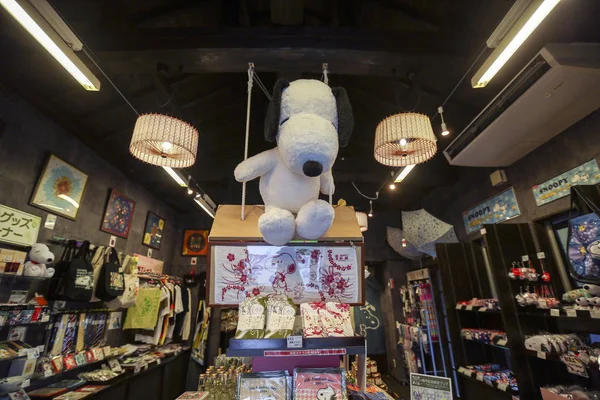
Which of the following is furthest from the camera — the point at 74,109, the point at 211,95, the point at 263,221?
the point at 211,95

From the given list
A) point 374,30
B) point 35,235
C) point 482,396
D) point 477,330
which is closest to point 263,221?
point 374,30

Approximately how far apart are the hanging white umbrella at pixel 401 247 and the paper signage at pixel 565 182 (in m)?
2.47

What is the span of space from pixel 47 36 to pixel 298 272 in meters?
2.03

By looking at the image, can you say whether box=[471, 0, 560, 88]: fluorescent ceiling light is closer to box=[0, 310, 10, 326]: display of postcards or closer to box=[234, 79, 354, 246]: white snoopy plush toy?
box=[234, 79, 354, 246]: white snoopy plush toy

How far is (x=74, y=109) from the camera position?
304cm

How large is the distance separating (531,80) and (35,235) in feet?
15.1

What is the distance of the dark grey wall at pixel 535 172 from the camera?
8.21 feet

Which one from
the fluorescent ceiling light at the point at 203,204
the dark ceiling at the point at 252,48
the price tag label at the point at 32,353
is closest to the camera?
the dark ceiling at the point at 252,48

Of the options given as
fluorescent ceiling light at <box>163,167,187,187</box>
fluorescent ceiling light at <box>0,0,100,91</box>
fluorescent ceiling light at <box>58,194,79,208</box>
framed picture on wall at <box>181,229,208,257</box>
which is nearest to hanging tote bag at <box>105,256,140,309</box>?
fluorescent ceiling light at <box>58,194,79,208</box>

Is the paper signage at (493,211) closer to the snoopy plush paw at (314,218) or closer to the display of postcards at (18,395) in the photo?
the snoopy plush paw at (314,218)

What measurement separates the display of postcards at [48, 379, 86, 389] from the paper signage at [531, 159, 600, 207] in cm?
528

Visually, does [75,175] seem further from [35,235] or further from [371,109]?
[371,109]

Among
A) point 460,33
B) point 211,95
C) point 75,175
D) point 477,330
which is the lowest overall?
point 477,330

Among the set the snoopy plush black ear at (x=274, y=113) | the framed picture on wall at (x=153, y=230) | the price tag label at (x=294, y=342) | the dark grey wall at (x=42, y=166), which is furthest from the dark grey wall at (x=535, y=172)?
the framed picture on wall at (x=153, y=230)
